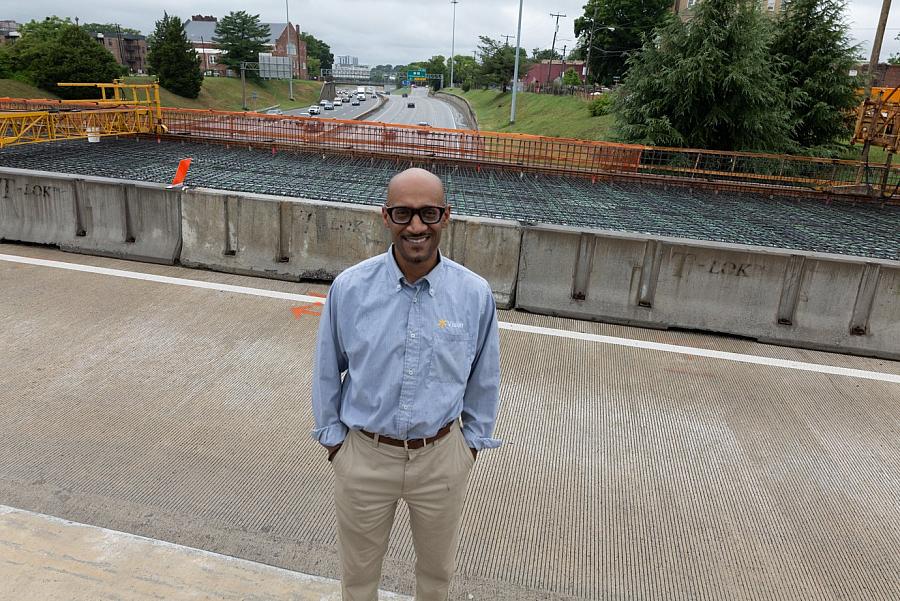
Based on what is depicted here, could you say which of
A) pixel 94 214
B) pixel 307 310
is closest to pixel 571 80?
pixel 94 214

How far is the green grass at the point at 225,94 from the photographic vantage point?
52.5 m

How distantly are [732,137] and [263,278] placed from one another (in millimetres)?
22049

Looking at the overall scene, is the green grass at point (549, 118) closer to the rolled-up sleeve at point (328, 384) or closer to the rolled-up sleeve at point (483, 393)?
the rolled-up sleeve at point (483, 393)

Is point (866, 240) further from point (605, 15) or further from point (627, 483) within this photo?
point (605, 15)

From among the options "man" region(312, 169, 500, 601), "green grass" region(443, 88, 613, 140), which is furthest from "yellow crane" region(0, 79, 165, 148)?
"green grass" region(443, 88, 613, 140)

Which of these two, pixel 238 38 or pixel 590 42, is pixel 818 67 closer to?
pixel 590 42

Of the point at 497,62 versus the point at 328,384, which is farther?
the point at 497,62

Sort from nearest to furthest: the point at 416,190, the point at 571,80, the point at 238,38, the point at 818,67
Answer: the point at 416,190
the point at 818,67
the point at 571,80
the point at 238,38

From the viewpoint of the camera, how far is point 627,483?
466 centimetres

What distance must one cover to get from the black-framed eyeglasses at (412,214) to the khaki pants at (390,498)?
3.20 feet

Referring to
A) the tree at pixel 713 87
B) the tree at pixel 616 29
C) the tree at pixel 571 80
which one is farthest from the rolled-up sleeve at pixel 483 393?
the tree at pixel 571 80

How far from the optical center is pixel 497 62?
99.5 metres

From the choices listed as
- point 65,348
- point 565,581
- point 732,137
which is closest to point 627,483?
point 565,581

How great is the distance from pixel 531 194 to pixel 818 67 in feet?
75.6
